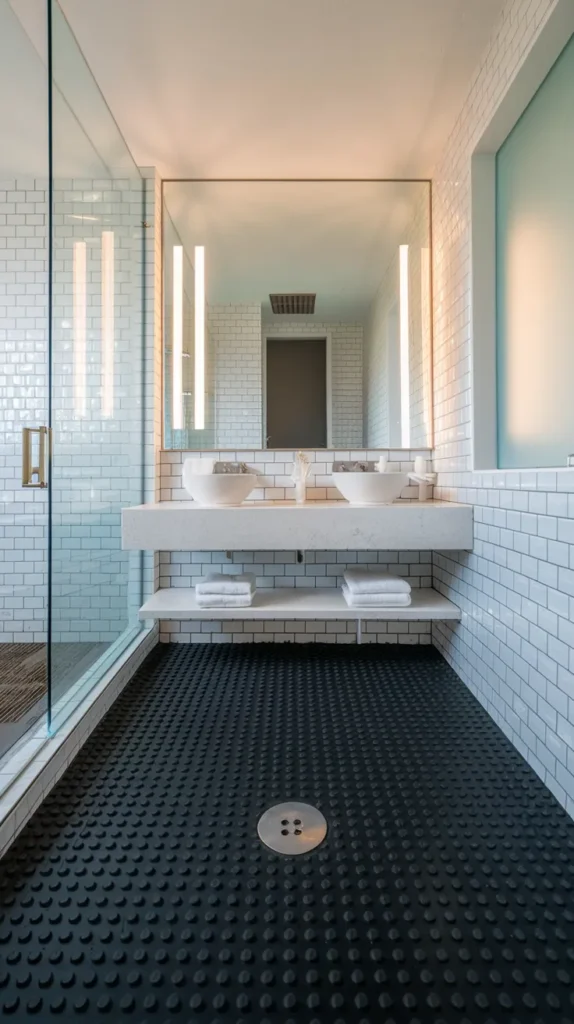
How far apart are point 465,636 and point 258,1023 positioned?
175 cm

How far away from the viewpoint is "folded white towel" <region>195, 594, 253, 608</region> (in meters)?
2.41

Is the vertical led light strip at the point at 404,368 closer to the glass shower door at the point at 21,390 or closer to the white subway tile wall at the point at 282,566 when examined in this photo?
the white subway tile wall at the point at 282,566

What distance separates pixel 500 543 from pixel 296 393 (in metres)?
1.45

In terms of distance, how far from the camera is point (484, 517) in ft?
6.91

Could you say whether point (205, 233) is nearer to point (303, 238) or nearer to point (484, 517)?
point (303, 238)

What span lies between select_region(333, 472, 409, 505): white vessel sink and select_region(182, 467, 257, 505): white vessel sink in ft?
1.47

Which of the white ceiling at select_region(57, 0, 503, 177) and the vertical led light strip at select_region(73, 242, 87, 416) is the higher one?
the white ceiling at select_region(57, 0, 503, 177)

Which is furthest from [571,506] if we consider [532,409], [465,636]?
[465,636]

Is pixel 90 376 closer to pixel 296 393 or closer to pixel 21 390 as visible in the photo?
pixel 296 393

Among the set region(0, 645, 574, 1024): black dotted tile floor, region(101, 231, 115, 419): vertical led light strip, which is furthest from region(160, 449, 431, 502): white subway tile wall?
region(0, 645, 574, 1024): black dotted tile floor

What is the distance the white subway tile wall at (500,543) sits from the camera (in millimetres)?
1524

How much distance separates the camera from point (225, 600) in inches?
95.1

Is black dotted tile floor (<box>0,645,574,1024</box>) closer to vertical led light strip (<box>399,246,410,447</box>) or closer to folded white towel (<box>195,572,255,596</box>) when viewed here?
folded white towel (<box>195,572,255,596</box>)

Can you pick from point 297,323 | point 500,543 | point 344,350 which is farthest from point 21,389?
point 500,543
